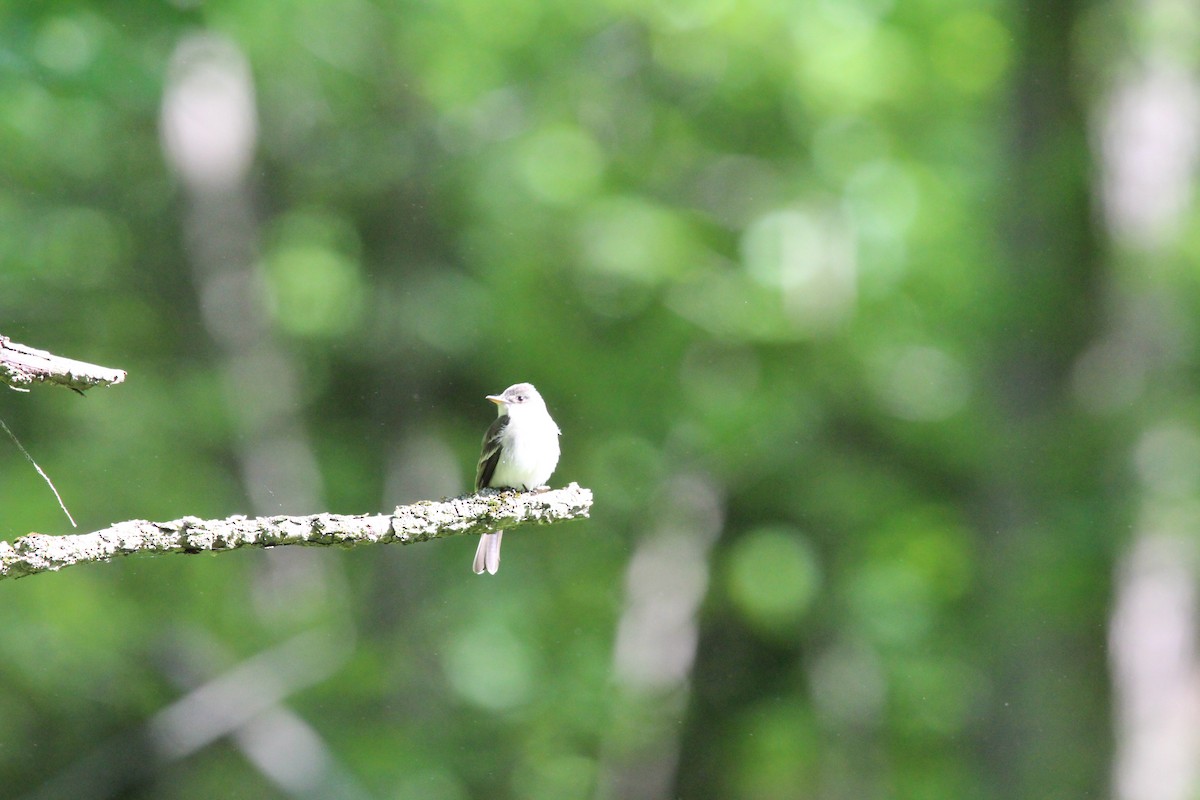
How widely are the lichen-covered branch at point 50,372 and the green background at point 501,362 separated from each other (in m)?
12.0

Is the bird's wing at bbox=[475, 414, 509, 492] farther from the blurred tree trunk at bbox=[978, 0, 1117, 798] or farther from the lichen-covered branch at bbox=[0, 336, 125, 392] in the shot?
the blurred tree trunk at bbox=[978, 0, 1117, 798]

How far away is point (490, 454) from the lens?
23.4 feet

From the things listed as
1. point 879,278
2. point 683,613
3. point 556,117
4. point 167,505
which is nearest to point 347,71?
point 556,117

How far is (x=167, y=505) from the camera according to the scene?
15844mm

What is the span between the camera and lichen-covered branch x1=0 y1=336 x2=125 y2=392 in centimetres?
167

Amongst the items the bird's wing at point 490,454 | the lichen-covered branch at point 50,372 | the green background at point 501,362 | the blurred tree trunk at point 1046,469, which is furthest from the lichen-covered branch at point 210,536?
the green background at point 501,362

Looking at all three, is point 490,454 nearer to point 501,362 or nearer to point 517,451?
point 517,451

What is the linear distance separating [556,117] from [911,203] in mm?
4667

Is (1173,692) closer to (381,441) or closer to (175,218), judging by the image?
(381,441)

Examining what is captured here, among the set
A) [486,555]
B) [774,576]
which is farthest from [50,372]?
[774,576]

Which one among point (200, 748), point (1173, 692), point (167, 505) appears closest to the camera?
point (1173, 692)

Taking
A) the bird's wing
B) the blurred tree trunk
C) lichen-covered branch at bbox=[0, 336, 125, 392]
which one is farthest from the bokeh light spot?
lichen-covered branch at bbox=[0, 336, 125, 392]

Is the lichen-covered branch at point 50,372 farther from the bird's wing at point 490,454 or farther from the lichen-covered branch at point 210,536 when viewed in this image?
the bird's wing at point 490,454

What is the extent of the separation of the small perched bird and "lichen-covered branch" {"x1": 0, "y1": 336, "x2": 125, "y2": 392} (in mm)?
4667
